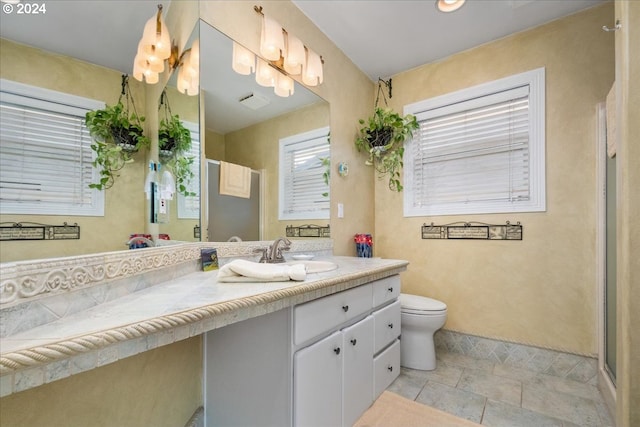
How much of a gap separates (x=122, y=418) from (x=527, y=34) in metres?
3.30

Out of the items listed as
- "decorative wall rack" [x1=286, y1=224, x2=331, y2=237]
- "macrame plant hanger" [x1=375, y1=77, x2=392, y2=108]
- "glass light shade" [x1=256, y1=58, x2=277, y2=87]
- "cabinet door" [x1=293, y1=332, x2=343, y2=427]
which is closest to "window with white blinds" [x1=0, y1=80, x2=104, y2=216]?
"cabinet door" [x1=293, y1=332, x2=343, y2=427]

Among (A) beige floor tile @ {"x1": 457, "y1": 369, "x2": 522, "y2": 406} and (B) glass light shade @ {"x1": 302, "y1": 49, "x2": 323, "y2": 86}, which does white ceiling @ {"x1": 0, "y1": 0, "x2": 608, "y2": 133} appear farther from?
(A) beige floor tile @ {"x1": 457, "y1": 369, "x2": 522, "y2": 406}

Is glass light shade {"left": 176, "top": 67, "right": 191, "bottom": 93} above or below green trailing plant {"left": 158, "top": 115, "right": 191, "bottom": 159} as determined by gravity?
above

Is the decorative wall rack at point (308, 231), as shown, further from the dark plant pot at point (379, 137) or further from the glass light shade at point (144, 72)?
the glass light shade at point (144, 72)

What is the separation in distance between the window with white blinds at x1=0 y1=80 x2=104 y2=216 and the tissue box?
0.64m

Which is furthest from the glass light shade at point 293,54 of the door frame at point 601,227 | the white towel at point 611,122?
the door frame at point 601,227

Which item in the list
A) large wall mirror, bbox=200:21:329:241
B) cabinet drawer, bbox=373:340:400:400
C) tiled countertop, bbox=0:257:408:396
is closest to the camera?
tiled countertop, bbox=0:257:408:396

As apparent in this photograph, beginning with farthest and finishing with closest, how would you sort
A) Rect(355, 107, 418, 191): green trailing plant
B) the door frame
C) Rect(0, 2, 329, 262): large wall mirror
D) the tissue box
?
Rect(355, 107, 418, 191): green trailing plant, the door frame, the tissue box, Rect(0, 2, 329, 262): large wall mirror

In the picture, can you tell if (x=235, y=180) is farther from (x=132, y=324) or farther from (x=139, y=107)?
(x=132, y=324)

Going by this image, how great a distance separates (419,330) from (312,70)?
2017 millimetres

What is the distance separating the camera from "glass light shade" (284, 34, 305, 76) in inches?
72.7

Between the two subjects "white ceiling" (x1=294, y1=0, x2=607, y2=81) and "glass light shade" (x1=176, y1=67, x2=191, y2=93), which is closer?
"glass light shade" (x1=176, y1=67, x2=191, y2=93)

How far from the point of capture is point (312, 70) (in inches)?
79.4

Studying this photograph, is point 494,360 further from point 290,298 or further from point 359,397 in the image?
point 290,298
